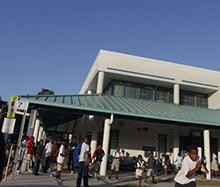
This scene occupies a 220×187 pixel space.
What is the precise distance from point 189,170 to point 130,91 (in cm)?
1395

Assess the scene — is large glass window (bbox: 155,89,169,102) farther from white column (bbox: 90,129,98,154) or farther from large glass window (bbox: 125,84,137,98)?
white column (bbox: 90,129,98,154)

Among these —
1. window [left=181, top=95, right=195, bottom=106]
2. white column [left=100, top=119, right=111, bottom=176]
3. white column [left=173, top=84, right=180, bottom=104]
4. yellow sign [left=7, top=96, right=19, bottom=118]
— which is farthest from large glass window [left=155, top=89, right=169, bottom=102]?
yellow sign [left=7, top=96, right=19, bottom=118]

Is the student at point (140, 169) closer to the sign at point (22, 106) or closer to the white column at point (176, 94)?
the sign at point (22, 106)

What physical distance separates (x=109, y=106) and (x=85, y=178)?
577 cm

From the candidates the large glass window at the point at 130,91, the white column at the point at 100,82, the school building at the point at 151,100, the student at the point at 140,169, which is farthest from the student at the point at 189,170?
the large glass window at the point at 130,91

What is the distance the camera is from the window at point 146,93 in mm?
19297

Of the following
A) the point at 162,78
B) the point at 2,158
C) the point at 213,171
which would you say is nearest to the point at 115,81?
the point at 162,78

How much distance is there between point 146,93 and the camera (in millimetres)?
19453

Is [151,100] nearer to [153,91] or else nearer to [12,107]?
[153,91]

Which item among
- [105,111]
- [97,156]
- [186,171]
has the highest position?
[105,111]

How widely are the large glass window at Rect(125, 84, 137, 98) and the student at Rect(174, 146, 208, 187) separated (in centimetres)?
1349

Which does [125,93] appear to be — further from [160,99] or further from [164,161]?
[164,161]

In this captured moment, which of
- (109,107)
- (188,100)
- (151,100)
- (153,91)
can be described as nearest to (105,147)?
(109,107)

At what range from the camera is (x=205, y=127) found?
50.0ft
